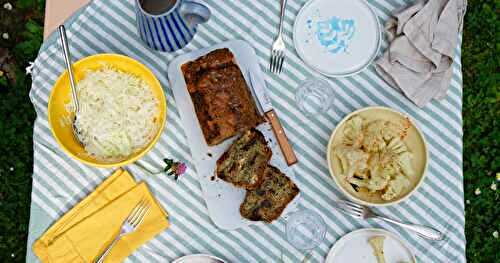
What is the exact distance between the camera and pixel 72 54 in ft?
6.05

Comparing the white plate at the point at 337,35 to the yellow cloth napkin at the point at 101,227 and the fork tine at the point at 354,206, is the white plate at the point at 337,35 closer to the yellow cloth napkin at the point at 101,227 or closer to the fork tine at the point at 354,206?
the fork tine at the point at 354,206

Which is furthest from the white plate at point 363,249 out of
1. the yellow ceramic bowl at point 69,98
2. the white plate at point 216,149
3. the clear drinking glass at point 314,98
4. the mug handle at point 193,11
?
the mug handle at point 193,11

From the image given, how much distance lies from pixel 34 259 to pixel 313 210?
3.06ft

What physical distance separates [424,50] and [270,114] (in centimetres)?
55

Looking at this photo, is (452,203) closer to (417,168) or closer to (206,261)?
(417,168)

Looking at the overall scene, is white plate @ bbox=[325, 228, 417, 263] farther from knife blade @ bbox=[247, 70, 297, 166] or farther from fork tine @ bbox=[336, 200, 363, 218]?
knife blade @ bbox=[247, 70, 297, 166]

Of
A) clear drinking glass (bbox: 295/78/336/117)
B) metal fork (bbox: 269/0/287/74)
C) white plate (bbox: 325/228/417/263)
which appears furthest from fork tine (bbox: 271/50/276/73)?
white plate (bbox: 325/228/417/263)

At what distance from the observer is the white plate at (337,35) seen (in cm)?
184

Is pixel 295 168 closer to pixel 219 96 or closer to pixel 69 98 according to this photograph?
pixel 219 96

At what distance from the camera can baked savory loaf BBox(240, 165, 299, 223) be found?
177cm

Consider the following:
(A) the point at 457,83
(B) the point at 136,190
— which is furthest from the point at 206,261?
(A) the point at 457,83

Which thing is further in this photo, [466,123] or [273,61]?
[466,123]

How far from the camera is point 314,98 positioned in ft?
6.01

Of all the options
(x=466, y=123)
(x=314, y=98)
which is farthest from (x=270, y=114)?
(x=466, y=123)
